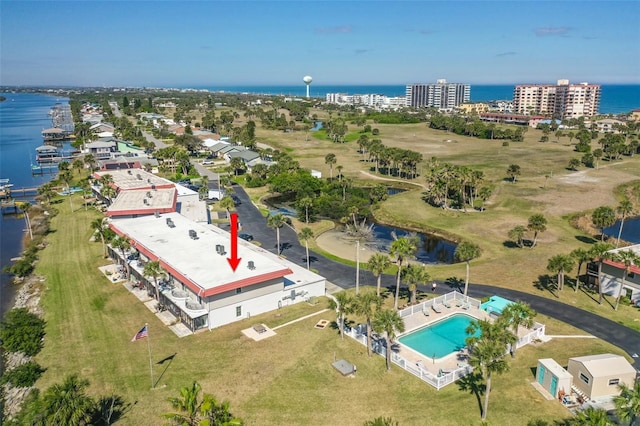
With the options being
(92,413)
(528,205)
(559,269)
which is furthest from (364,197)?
(92,413)

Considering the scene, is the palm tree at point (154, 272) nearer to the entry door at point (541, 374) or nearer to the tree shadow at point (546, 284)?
the entry door at point (541, 374)

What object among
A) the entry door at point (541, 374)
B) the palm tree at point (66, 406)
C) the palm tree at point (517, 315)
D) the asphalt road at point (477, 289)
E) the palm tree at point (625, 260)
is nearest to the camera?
the palm tree at point (66, 406)

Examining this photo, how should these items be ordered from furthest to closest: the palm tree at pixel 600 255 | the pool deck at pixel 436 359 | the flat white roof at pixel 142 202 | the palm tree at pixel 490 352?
the flat white roof at pixel 142 202 < the palm tree at pixel 600 255 < the pool deck at pixel 436 359 < the palm tree at pixel 490 352

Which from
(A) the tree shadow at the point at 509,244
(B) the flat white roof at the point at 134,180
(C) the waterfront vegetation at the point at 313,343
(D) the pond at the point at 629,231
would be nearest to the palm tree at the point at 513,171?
(C) the waterfront vegetation at the point at 313,343

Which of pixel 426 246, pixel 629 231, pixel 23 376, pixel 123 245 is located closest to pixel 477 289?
pixel 426 246

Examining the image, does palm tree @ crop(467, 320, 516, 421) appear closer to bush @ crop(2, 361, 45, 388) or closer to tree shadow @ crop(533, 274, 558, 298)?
tree shadow @ crop(533, 274, 558, 298)

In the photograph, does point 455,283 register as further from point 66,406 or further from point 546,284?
point 66,406

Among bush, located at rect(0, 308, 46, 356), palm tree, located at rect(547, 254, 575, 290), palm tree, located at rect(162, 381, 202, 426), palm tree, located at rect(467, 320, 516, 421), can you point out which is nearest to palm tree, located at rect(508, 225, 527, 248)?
palm tree, located at rect(547, 254, 575, 290)

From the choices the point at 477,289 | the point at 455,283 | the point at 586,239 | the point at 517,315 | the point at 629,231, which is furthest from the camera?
the point at 629,231
